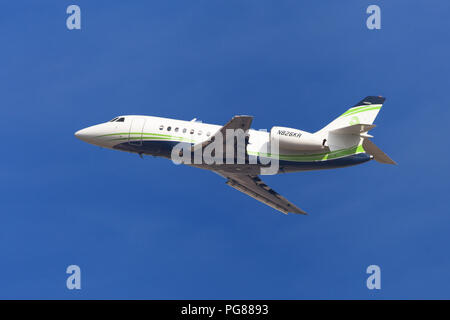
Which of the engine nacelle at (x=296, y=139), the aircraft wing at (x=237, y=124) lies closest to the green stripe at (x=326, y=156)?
the engine nacelle at (x=296, y=139)

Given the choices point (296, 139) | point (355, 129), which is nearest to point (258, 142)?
point (296, 139)

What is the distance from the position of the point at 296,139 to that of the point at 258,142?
3081mm

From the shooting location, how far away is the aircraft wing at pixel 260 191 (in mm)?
53594

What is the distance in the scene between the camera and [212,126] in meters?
50.1

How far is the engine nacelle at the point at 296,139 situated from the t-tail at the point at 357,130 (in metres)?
1.11

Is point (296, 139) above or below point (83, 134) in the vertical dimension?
below

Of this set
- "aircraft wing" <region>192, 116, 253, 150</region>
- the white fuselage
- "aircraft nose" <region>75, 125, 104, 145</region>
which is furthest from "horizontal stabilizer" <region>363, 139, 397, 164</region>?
"aircraft nose" <region>75, 125, 104, 145</region>

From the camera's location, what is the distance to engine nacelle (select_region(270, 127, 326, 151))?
46.7m

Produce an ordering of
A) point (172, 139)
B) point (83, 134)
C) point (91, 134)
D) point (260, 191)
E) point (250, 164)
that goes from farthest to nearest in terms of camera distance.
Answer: point (260, 191)
point (83, 134)
point (91, 134)
point (172, 139)
point (250, 164)

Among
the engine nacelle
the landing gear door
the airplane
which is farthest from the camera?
the landing gear door

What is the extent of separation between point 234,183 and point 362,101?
39.0 ft

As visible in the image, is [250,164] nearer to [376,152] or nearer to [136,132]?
[376,152]

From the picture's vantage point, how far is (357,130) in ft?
152

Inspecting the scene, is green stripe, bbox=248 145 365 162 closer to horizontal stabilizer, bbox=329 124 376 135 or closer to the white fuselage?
the white fuselage
